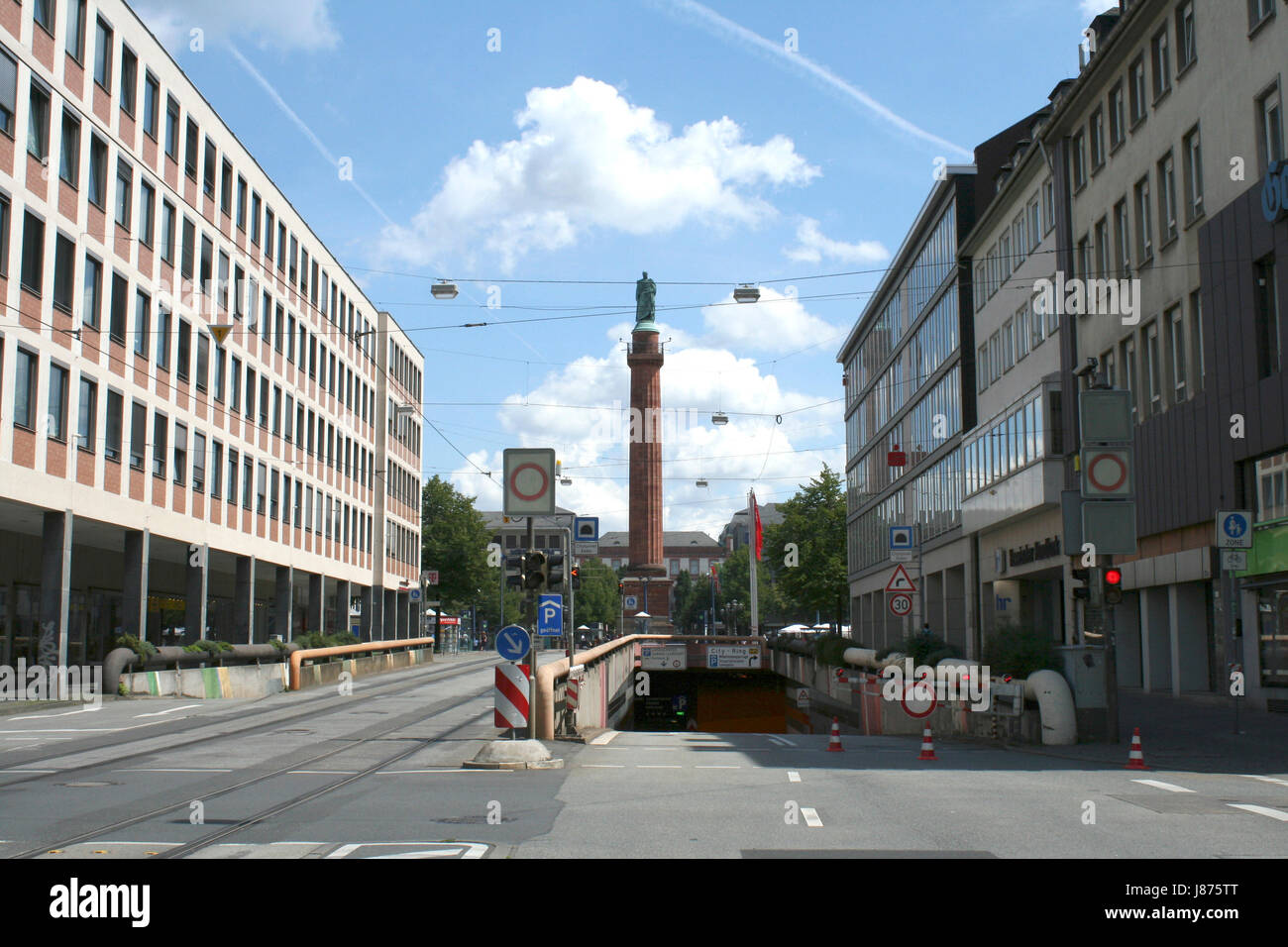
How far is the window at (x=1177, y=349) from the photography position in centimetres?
2906

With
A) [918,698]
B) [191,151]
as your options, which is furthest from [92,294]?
[918,698]

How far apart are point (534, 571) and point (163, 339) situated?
25.4 meters

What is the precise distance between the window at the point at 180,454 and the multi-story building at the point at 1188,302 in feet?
84.1

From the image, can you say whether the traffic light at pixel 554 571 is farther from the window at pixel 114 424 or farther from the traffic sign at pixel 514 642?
the window at pixel 114 424

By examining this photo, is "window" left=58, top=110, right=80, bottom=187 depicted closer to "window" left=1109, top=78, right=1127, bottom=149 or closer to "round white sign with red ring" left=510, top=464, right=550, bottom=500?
"round white sign with red ring" left=510, top=464, right=550, bottom=500

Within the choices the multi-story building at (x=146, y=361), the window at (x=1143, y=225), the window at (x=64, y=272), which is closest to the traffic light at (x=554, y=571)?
the multi-story building at (x=146, y=361)

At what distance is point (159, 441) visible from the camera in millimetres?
38250

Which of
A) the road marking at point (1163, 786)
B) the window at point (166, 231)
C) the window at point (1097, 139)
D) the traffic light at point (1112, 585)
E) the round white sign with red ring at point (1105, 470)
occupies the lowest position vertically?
the road marking at point (1163, 786)

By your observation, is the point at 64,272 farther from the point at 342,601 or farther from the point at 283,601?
the point at 342,601

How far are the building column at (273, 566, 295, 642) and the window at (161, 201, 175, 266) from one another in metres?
17.2

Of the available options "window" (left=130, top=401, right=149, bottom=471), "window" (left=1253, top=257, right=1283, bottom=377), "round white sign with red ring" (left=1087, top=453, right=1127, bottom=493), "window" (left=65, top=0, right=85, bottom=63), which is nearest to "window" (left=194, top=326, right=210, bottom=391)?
"window" (left=130, top=401, right=149, bottom=471)
